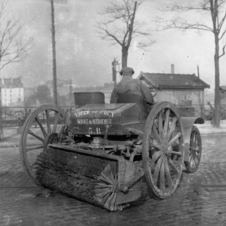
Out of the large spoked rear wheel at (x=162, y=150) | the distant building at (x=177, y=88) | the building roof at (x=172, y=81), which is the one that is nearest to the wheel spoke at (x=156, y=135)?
the large spoked rear wheel at (x=162, y=150)

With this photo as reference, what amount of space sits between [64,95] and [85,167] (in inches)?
2667

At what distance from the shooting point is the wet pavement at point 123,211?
14.7 feet

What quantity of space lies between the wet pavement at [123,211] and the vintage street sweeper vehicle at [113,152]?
176 millimetres

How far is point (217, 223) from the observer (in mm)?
4355

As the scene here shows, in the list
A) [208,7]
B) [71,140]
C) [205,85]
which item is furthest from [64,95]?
[71,140]

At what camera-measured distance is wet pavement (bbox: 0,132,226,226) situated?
4.48 meters

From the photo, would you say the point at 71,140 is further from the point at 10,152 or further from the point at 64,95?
the point at 64,95

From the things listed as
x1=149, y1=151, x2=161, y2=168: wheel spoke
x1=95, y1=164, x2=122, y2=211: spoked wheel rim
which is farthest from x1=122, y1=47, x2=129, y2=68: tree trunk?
x1=95, y1=164, x2=122, y2=211: spoked wheel rim

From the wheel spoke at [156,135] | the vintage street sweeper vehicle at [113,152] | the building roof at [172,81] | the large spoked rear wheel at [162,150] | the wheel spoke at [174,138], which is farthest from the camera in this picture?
the building roof at [172,81]

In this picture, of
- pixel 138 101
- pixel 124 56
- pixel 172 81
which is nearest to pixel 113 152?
pixel 138 101

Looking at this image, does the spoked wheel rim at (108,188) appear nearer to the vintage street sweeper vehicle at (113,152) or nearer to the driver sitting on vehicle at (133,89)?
the vintage street sweeper vehicle at (113,152)

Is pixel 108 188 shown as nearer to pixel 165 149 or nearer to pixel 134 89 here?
pixel 165 149

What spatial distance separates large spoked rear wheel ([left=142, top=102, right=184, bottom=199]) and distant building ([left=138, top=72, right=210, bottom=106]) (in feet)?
94.3

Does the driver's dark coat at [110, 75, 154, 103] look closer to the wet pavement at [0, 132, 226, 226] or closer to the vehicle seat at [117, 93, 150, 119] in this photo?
the vehicle seat at [117, 93, 150, 119]
